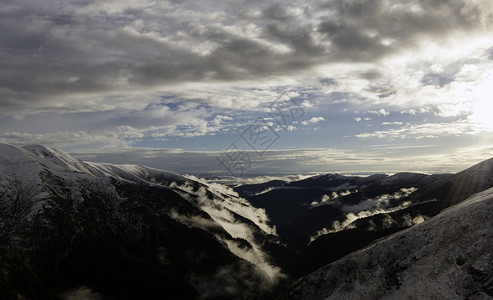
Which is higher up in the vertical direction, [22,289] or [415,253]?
[415,253]

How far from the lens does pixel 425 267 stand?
12550cm

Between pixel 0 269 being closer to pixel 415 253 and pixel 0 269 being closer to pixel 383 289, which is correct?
pixel 383 289

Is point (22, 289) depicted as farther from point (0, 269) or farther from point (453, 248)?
point (453, 248)

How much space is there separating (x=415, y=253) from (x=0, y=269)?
827 ft

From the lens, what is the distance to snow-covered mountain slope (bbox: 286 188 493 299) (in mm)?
109750

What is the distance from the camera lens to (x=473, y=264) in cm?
11275

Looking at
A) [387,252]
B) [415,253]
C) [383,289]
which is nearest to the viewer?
[383,289]

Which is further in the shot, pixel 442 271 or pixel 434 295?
pixel 442 271

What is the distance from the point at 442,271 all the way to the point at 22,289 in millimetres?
250666

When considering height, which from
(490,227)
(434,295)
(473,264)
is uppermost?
(490,227)

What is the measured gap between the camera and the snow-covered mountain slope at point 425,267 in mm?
109750

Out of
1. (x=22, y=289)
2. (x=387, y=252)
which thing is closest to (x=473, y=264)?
(x=387, y=252)

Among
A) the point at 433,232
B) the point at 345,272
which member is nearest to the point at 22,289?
the point at 345,272

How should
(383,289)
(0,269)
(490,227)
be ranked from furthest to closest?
(0,269) → (383,289) → (490,227)
